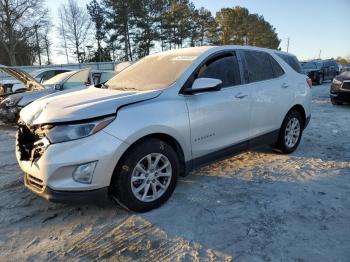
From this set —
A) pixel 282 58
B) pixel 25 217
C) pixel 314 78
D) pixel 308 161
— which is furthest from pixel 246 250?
pixel 314 78

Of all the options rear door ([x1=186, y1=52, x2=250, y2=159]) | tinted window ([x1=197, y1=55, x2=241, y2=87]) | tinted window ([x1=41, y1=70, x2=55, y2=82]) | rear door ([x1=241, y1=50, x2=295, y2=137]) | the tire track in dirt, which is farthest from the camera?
tinted window ([x1=41, y1=70, x2=55, y2=82])

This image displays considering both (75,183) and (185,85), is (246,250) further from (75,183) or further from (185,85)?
(185,85)

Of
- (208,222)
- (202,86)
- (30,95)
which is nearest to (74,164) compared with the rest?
(208,222)

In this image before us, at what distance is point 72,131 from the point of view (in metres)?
3.09

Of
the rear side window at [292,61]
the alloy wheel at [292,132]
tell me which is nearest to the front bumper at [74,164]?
the alloy wheel at [292,132]

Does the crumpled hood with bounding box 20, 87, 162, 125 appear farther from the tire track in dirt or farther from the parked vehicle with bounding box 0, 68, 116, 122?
the parked vehicle with bounding box 0, 68, 116, 122

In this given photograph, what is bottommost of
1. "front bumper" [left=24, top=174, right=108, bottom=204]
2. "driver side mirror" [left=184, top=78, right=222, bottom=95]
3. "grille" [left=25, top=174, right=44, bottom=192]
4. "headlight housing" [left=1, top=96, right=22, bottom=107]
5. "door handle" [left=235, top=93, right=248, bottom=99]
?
"front bumper" [left=24, top=174, right=108, bottom=204]

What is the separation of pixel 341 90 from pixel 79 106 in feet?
33.6

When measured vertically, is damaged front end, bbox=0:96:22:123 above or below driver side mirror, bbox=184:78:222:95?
below

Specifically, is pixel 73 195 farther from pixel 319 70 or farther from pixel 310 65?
pixel 310 65

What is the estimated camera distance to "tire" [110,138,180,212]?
10.8 ft

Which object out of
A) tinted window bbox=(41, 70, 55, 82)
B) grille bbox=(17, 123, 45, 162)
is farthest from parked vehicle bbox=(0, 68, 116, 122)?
grille bbox=(17, 123, 45, 162)

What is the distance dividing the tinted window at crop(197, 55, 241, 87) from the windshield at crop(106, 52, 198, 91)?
8.4 inches

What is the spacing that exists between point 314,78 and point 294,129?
1800cm
